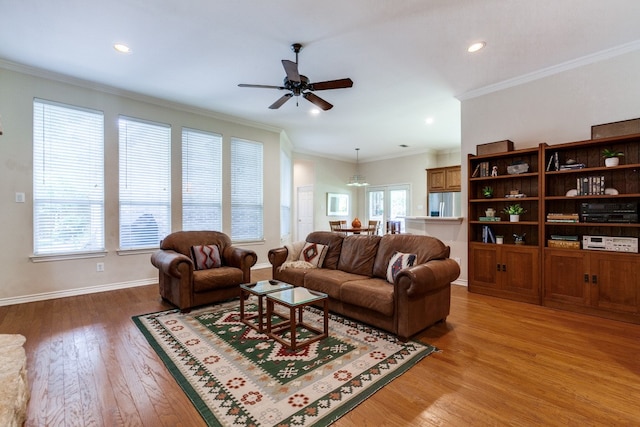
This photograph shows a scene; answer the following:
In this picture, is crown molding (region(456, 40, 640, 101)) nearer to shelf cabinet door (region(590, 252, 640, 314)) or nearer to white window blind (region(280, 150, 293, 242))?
shelf cabinet door (region(590, 252, 640, 314))

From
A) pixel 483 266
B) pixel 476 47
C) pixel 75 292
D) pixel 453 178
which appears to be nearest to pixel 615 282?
pixel 483 266

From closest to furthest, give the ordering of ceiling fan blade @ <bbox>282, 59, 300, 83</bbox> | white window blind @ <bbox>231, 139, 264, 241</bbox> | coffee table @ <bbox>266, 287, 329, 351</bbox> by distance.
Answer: coffee table @ <bbox>266, 287, 329, 351</bbox> → ceiling fan blade @ <bbox>282, 59, 300, 83</bbox> → white window blind @ <bbox>231, 139, 264, 241</bbox>

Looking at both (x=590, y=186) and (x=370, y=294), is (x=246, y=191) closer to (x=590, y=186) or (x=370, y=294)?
(x=370, y=294)

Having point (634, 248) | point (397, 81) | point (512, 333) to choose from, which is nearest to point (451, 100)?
point (397, 81)

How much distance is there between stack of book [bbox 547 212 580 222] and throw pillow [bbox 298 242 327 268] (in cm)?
280

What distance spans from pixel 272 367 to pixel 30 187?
13.2 feet

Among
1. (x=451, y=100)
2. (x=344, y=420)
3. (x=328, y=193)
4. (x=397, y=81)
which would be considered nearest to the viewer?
(x=344, y=420)

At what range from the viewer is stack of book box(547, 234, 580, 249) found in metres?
3.44

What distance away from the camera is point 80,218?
4.19 m

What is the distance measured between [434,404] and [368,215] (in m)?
8.10

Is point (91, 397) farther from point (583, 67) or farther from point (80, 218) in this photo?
point (583, 67)

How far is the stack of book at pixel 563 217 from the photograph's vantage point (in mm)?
3450

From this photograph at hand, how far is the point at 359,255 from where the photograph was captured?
143 inches

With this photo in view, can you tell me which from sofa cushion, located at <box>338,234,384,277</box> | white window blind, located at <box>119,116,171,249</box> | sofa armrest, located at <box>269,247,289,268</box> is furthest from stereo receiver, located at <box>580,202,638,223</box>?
white window blind, located at <box>119,116,171,249</box>
